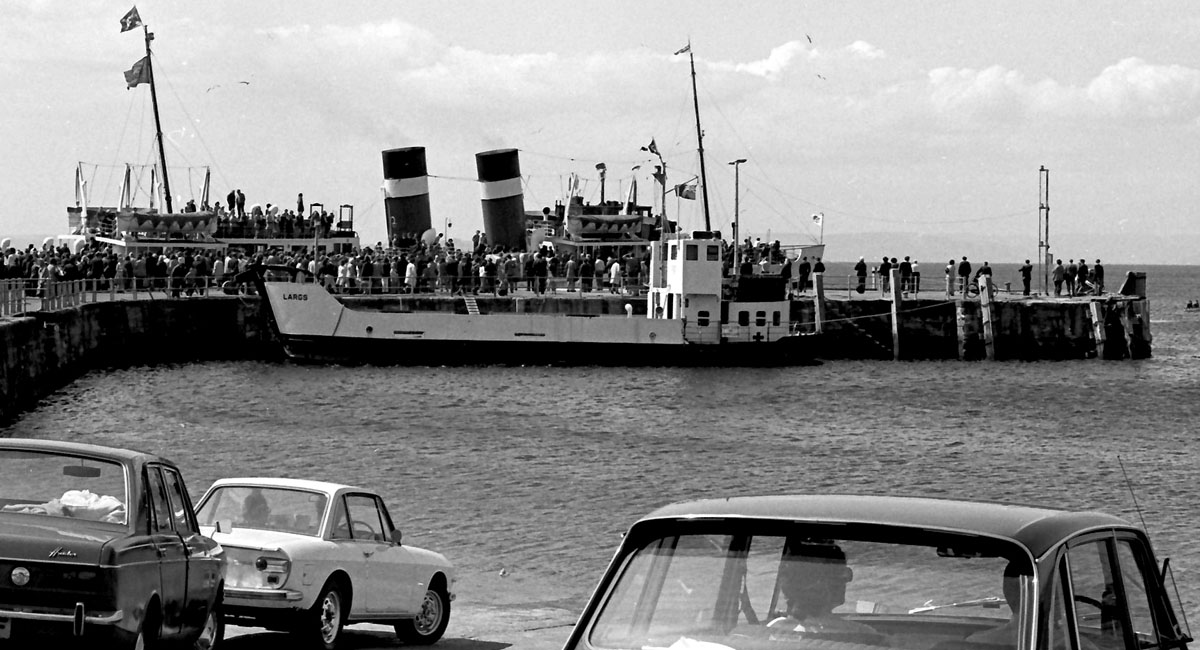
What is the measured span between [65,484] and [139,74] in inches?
2548

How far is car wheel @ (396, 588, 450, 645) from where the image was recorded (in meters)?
13.5

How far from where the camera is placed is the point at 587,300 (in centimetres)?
6406

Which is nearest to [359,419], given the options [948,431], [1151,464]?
[948,431]

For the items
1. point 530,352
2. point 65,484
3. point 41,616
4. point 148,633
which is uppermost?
point 65,484

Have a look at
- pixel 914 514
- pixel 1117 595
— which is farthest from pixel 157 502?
pixel 1117 595

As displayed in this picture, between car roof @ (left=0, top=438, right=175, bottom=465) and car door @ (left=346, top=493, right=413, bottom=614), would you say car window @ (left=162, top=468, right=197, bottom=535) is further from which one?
car door @ (left=346, top=493, right=413, bottom=614)

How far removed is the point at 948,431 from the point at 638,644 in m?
38.5

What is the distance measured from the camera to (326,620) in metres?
12.1

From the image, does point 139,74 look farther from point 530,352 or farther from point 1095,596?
point 1095,596

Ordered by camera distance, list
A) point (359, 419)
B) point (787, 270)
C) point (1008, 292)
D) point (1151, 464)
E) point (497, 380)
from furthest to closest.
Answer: point (1008, 292) < point (787, 270) < point (497, 380) < point (359, 419) < point (1151, 464)

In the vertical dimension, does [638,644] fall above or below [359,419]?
above

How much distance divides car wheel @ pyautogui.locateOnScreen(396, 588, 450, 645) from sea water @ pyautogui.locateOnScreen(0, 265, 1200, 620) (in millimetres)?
4752

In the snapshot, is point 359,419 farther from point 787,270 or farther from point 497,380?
point 787,270

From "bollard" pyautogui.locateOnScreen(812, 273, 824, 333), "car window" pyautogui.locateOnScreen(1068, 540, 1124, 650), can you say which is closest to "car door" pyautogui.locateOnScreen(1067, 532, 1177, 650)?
"car window" pyautogui.locateOnScreen(1068, 540, 1124, 650)
